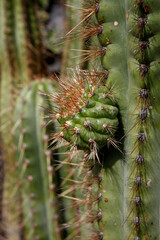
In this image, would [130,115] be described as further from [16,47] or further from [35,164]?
[16,47]

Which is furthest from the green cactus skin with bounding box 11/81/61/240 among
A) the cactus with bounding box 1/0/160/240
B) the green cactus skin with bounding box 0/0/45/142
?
the cactus with bounding box 1/0/160/240

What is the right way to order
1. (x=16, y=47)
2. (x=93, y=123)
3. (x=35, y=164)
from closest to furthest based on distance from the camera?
(x=93, y=123), (x=35, y=164), (x=16, y=47)

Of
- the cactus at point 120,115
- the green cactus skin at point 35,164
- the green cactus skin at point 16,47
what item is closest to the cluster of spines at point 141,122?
the cactus at point 120,115

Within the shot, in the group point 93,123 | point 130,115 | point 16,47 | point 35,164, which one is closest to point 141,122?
point 130,115

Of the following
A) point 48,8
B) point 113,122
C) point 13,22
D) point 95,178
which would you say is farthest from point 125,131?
point 48,8

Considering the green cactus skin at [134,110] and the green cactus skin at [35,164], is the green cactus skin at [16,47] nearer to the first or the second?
the green cactus skin at [35,164]
